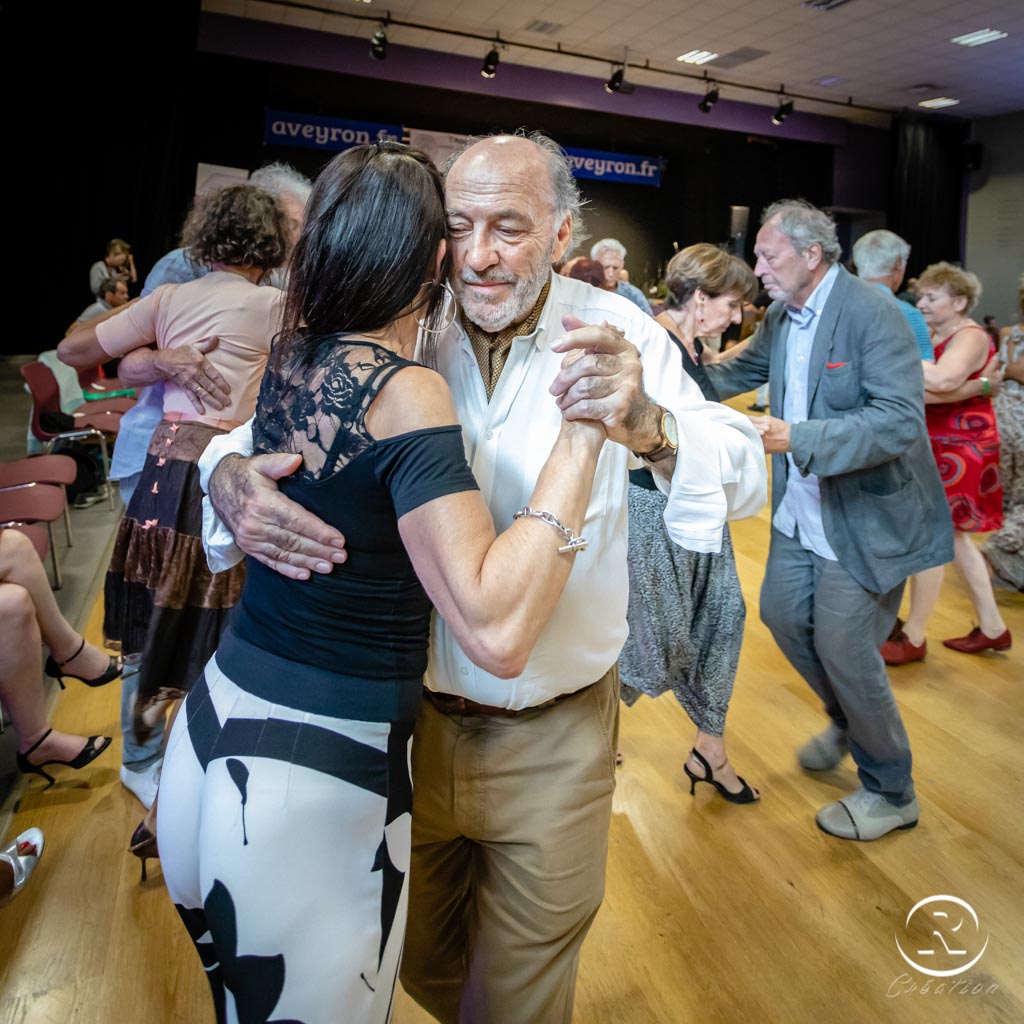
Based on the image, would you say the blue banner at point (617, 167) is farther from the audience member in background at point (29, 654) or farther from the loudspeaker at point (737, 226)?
the audience member in background at point (29, 654)

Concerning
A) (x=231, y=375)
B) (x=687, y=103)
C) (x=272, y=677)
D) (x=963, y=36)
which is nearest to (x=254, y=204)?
(x=231, y=375)

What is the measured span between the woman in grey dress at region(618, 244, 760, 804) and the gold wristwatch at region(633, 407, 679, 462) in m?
1.26

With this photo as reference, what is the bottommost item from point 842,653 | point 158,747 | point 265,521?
point 158,747

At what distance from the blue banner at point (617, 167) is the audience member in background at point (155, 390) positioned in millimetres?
10397

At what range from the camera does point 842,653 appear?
2.38 meters

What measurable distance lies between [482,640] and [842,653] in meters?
1.76

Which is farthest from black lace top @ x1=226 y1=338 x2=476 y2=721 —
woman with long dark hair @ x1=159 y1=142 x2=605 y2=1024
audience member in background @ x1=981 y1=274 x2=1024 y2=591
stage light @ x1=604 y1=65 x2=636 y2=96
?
stage light @ x1=604 y1=65 x2=636 y2=96

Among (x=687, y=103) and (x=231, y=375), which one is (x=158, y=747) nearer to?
(x=231, y=375)

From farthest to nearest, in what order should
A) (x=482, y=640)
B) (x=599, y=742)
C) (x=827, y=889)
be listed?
(x=827, y=889) → (x=599, y=742) → (x=482, y=640)

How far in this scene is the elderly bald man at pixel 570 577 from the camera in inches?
50.0

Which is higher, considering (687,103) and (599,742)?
(687,103)

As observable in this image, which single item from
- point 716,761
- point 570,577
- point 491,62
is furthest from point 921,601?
point 491,62

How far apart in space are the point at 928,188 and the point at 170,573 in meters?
14.7

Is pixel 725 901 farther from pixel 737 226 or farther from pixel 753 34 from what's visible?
pixel 737 226
